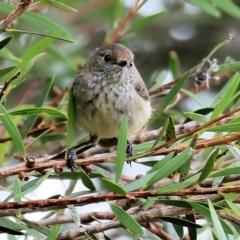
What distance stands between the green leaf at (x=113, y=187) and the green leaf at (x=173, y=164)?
0.09 m

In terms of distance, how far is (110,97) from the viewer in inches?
97.7

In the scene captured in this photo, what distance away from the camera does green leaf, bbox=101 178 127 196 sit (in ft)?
4.07

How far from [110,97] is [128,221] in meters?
1.26

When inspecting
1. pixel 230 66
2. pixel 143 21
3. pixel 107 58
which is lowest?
pixel 230 66

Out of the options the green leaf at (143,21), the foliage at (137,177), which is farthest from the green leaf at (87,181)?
the green leaf at (143,21)

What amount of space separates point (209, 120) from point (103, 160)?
0.91 feet

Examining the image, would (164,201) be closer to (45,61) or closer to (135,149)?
(135,149)

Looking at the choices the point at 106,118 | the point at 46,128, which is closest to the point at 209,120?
the point at 46,128

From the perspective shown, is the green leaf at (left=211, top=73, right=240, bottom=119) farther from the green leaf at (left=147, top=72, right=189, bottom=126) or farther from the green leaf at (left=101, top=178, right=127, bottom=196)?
the green leaf at (left=101, top=178, right=127, bottom=196)

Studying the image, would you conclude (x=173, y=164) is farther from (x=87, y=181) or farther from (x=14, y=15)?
(x=14, y=15)

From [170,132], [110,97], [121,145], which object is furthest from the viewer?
[110,97]

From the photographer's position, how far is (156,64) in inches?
137

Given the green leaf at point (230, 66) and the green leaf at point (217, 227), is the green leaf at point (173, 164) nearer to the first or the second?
the green leaf at point (217, 227)

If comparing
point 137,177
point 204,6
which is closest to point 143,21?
point 204,6
